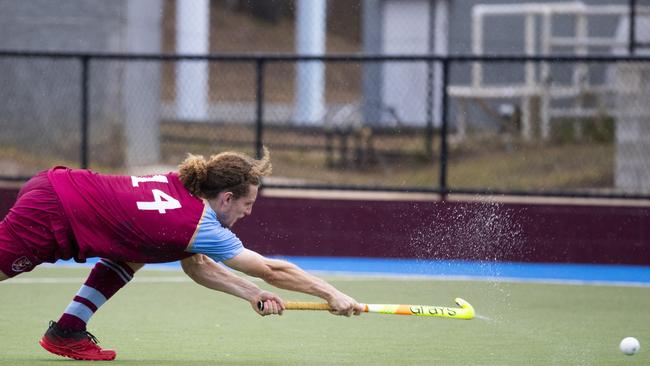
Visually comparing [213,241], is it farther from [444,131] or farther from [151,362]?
[444,131]

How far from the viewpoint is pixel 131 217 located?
6.03 meters

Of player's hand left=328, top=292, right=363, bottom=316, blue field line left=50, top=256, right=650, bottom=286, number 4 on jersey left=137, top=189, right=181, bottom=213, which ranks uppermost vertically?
number 4 on jersey left=137, top=189, right=181, bottom=213

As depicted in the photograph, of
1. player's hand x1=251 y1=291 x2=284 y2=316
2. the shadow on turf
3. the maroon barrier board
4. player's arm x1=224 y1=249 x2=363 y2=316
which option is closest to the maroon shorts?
the shadow on turf

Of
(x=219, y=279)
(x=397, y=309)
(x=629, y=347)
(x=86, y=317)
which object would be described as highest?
(x=219, y=279)

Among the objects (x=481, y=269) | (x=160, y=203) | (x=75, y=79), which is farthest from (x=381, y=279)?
(x=75, y=79)

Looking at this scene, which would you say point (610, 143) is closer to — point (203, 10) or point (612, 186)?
point (612, 186)

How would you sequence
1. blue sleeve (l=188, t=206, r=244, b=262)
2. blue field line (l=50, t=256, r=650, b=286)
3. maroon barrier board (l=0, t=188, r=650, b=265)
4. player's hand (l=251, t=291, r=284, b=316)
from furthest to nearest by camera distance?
maroon barrier board (l=0, t=188, r=650, b=265) < blue field line (l=50, t=256, r=650, b=286) < player's hand (l=251, t=291, r=284, b=316) < blue sleeve (l=188, t=206, r=244, b=262)

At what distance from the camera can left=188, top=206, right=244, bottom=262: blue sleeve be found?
5961 millimetres

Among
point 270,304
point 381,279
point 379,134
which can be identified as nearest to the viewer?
point 270,304

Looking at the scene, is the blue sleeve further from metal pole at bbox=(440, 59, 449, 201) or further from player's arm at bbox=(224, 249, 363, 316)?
metal pole at bbox=(440, 59, 449, 201)

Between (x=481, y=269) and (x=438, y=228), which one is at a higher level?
(x=438, y=228)

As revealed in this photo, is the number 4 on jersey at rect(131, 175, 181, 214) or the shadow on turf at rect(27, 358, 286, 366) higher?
the number 4 on jersey at rect(131, 175, 181, 214)

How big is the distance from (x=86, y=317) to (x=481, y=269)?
5.51 metres

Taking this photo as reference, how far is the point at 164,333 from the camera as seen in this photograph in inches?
301
